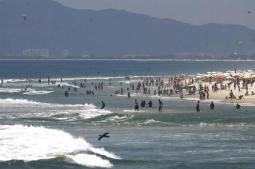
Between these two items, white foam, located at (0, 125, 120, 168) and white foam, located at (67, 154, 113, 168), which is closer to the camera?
white foam, located at (67, 154, 113, 168)

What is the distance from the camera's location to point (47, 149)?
126 feet

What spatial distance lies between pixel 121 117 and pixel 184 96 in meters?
40.6

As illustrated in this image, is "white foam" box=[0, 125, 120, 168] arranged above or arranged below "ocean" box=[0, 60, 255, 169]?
above

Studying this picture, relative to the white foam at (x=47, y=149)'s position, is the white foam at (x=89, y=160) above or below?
below

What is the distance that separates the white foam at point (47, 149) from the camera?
121ft

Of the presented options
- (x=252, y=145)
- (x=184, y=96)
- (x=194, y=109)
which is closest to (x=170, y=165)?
(x=252, y=145)

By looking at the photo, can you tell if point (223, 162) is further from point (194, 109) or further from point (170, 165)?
point (194, 109)

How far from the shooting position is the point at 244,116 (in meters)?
70.0

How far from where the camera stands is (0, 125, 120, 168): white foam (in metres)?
36.9

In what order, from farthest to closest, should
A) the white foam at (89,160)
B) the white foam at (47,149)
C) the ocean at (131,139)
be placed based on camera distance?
the ocean at (131,139)
the white foam at (47,149)
the white foam at (89,160)

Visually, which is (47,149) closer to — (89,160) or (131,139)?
(89,160)

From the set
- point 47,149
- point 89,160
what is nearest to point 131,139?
point 47,149

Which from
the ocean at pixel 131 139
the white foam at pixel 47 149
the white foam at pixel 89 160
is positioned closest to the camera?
the white foam at pixel 89 160

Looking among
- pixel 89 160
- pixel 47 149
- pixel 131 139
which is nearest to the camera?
pixel 89 160
